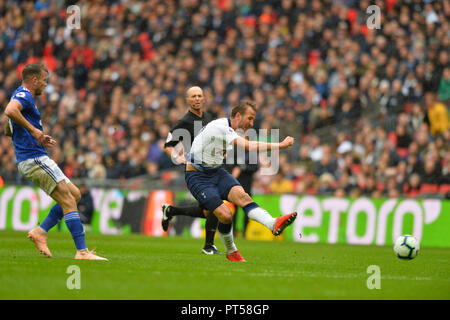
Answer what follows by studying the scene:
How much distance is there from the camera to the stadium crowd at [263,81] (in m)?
18.7

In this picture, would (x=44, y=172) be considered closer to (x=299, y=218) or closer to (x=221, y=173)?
(x=221, y=173)

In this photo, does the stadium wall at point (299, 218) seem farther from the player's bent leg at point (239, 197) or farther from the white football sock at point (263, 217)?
the white football sock at point (263, 217)

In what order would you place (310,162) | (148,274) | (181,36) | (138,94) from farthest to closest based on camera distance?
1. (181,36)
2. (138,94)
3. (310,162)
4. (148,274)

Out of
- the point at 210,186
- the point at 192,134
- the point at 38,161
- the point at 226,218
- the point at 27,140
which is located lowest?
the point at 226,218

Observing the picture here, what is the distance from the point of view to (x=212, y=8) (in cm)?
2478

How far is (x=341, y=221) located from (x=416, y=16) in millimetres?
6304

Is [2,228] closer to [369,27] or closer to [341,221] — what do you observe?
[341,221]

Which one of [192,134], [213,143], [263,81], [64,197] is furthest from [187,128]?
[263,81]

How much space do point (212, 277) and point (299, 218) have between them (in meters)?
10.3

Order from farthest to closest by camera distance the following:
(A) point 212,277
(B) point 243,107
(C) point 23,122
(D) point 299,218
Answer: (D) point 299,218 < (B) point 243,107 < (C) point 23,122 < (A) point 212,277

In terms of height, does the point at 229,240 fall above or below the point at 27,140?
below

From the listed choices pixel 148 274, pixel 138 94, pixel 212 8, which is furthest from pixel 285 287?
pixel 212 8

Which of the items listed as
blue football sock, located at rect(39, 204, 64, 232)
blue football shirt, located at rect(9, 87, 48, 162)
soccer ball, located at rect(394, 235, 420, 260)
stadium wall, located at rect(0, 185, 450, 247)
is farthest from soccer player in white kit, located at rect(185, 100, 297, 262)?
stadium wall, located at rect(0, 185, 450, 247)

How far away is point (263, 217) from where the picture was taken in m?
9.51
